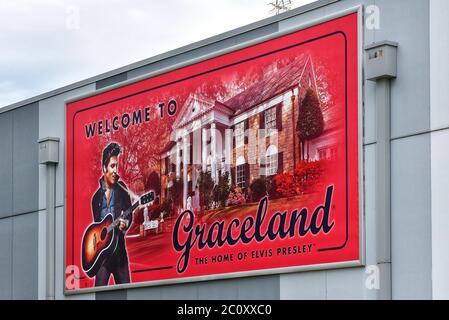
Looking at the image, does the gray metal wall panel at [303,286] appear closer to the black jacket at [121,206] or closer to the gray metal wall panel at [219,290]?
the gray metal wall panel at [219,290]

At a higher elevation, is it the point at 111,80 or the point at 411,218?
the point at 111,80

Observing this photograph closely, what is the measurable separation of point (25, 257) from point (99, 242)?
Result: 2.33 meters

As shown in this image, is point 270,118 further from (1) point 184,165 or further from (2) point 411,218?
(2) point 411,218

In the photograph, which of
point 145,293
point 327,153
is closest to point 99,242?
point 145,293

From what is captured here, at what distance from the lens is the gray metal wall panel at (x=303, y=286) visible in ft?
47.7

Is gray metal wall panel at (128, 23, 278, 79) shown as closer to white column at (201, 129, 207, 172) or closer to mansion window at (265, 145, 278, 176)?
white column at (201, 129, 207, 172)

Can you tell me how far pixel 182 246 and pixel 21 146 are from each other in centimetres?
501

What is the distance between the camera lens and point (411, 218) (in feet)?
44.0

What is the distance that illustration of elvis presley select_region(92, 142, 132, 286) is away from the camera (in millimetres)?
17859

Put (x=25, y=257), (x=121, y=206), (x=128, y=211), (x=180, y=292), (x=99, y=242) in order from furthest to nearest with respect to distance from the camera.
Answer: (x=25, y=257) < (x=99, y=242) < (x=121, y=206) < (x=128, y=211) < (x=180, y=292)

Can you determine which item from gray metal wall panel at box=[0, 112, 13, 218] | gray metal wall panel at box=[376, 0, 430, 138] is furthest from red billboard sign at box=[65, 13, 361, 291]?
gray metal wall panel at box=[0, 112, 13, 218]


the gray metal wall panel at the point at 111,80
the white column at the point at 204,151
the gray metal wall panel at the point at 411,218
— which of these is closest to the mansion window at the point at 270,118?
the white column at the point at 204,151

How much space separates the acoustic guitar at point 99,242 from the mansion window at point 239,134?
8.43ft

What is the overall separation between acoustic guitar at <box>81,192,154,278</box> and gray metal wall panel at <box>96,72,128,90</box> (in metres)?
2.15
